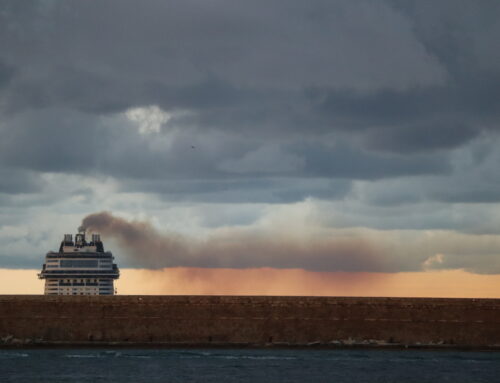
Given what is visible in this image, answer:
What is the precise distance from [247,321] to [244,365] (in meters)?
9.13

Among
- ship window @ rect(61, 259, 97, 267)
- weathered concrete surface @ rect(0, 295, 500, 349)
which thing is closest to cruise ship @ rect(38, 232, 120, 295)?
ship window @ rect(61, 259, 97, 267)

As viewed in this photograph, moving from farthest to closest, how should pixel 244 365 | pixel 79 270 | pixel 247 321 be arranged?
pixel 79 270
pixel 247 321
pixel 244 365

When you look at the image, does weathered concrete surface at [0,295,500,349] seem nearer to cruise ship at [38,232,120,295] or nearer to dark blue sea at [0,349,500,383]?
dark blue sea at [0,349,500,383]

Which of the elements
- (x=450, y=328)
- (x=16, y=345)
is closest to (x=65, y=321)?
(x=16, y=345)

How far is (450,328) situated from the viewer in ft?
183

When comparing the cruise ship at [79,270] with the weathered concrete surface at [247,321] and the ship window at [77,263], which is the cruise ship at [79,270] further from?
the weathered concrete surface at [247,321]

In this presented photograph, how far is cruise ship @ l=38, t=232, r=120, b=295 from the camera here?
97.8 metres

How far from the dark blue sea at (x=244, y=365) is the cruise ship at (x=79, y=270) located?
4250 cm

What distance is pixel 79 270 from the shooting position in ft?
322

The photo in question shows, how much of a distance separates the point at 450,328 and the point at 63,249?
52764 mm

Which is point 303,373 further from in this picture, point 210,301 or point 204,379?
point 210,301

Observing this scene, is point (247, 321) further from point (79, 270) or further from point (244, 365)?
point (79, 270)

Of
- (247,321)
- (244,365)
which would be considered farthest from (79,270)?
(244,365)

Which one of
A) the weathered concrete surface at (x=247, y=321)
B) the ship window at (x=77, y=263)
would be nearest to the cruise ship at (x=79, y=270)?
the ship window at (x=77, y=263)
